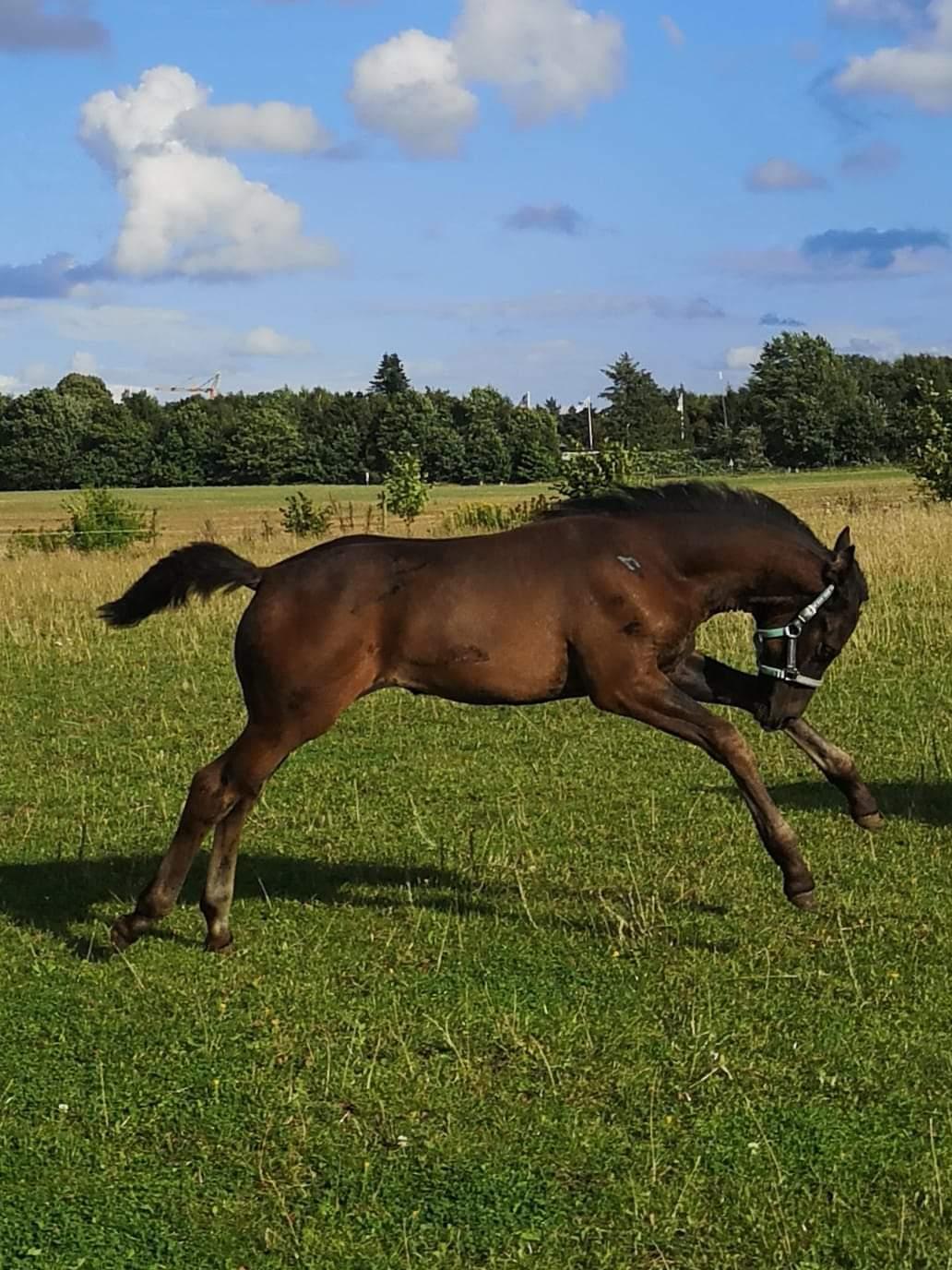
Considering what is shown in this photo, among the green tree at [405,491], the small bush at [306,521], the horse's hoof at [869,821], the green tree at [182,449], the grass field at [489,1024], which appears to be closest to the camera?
the grass field at [489,1024]

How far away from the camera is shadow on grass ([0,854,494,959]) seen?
7.13 metres

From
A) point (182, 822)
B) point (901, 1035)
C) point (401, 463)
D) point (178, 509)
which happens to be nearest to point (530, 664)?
point (182, 822)

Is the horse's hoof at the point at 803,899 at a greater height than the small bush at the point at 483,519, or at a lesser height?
lesser

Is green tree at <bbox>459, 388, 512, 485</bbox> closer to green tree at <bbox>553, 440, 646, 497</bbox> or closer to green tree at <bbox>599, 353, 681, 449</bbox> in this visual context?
green tree at <bbox>599, 353, 681, 449</bbox>

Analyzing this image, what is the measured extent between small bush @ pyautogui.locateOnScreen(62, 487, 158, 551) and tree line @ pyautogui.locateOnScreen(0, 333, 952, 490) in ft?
186

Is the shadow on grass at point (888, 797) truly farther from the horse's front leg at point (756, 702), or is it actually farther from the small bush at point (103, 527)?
the small bush at point (103, 527)

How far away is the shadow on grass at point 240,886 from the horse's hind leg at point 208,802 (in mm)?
360

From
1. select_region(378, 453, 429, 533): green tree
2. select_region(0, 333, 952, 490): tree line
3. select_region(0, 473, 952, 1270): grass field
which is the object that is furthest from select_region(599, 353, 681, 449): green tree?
select_region(0, 473, 952, 1270): grass field

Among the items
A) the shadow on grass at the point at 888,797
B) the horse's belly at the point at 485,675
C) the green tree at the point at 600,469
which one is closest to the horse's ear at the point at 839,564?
the horse's belly at the point at 485,675

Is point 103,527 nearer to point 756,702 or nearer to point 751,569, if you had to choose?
point 756,702

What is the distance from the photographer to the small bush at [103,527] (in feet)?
102

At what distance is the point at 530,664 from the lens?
643 centimetres

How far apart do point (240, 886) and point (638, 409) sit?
340 ft

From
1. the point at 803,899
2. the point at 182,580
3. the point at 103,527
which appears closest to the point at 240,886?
the point at 182,580
